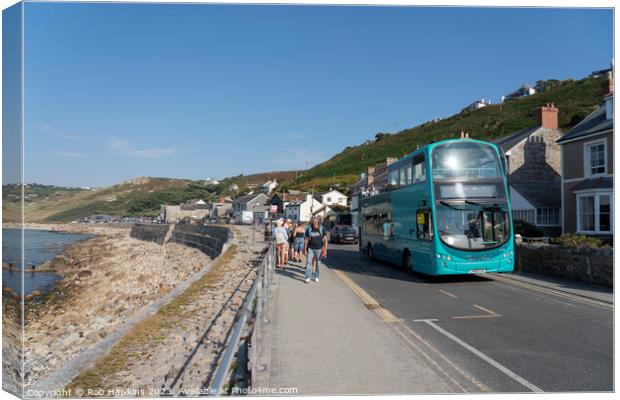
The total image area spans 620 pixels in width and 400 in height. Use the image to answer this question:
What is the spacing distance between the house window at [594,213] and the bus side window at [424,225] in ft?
40.4

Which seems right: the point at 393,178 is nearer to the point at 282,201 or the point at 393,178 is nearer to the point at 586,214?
the point at 586,214

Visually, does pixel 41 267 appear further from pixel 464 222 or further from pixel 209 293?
pixel 464 222

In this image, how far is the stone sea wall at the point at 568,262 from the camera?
1227cm

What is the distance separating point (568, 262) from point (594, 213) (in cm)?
1091

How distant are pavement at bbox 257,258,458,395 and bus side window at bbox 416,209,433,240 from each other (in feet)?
14.8

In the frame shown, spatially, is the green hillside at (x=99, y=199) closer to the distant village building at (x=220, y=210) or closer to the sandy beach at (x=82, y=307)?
the sandy beach at (x=82, y=307)

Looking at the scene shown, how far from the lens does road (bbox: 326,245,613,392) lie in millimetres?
5379

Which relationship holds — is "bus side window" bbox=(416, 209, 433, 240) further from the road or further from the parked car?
the parked car

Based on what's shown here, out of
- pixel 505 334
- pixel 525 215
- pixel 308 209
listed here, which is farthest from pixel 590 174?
pixel 308 209

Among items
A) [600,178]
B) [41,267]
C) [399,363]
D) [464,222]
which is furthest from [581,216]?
[41,267]

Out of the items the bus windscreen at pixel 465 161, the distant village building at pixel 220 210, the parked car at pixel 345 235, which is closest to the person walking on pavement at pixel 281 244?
the bus windscreen at pixel 465 161

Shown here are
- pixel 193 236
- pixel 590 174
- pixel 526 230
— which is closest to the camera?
pixel 590 174

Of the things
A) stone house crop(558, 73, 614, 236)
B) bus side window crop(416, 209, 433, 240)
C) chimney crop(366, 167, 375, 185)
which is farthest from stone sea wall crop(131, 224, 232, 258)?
chimney crop(366, 167, 375, 185)

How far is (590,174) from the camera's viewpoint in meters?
23.5
